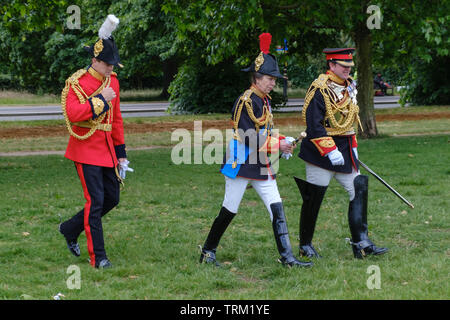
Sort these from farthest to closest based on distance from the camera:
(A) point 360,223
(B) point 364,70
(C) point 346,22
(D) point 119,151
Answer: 1. (B) point 364,70
2. (C) point 346,22
3. (A) point 360,223
4. (D) point 119,151

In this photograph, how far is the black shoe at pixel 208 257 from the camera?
6418 millimetres

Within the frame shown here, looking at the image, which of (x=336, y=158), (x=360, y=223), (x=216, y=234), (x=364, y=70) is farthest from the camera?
(x=364, y=70)

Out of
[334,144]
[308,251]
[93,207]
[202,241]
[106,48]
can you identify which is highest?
[106,48]

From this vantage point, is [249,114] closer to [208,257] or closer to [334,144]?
[334,144]

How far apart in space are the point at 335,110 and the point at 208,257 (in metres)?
1.79

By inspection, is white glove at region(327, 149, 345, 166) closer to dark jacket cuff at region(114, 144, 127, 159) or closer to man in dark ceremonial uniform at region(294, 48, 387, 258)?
man in dark ceremonial uniform at region(294, 48, 387, 258)

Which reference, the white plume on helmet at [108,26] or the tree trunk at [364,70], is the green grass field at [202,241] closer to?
the white plume on helmet at [108,26]

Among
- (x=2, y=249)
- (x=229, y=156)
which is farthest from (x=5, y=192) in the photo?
(x=229, y=156)

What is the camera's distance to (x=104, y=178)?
21.3 feet

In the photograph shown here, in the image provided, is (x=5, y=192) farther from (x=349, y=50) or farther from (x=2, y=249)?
(x=349, y=50)

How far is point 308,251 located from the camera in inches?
263

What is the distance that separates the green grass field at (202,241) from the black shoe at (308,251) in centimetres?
10

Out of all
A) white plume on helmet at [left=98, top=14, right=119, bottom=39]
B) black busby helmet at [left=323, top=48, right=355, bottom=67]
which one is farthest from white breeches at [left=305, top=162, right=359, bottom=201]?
white plume on helmet at [left=98, top=14, right=119, bottom=39]

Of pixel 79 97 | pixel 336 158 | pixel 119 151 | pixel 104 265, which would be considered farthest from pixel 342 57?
pixel 104 265
